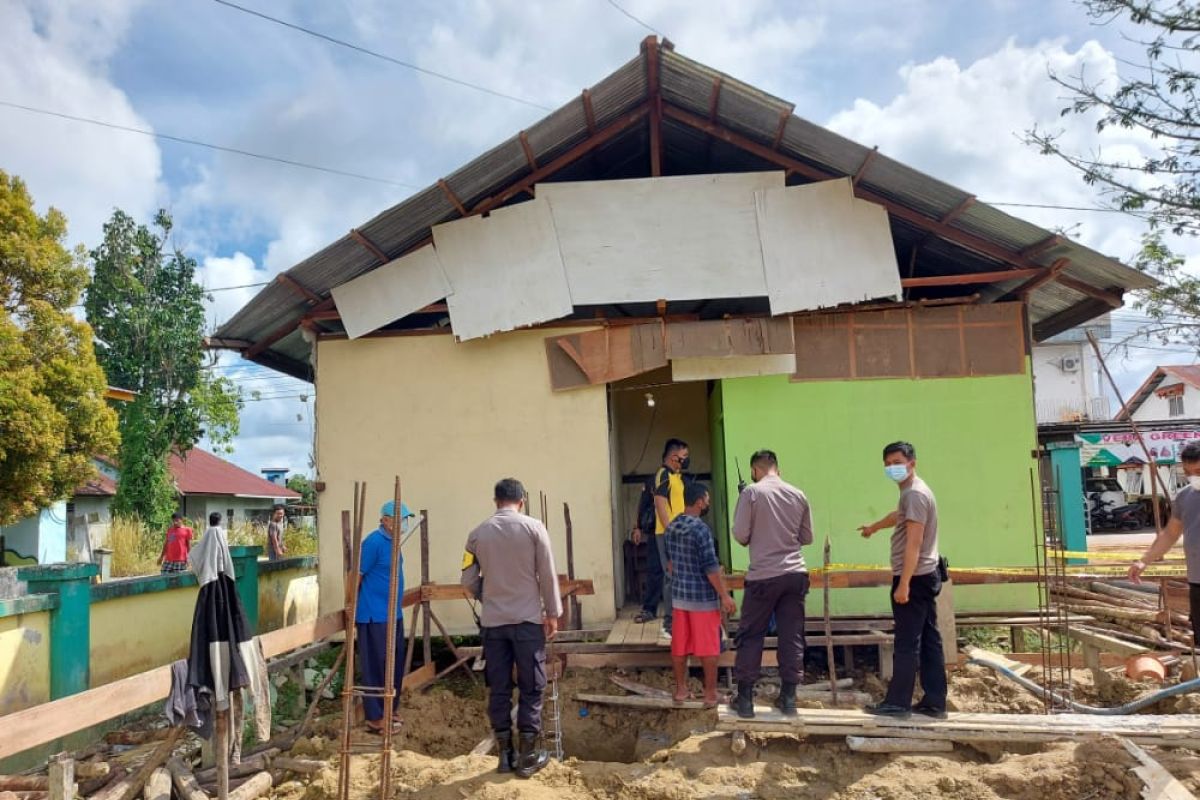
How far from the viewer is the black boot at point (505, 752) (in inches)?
203

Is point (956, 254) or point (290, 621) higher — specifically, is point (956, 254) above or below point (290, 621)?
above

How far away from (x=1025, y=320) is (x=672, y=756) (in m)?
6.19

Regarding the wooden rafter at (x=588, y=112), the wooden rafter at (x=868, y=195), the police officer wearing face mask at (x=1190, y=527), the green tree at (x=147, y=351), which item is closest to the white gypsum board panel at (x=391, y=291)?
the wooden rafter at (x=588, y=112)

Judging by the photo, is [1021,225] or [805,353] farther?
[805,353]

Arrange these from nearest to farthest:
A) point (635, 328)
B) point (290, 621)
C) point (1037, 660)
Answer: point (1037, 660) < point (635, 328) < point (290, 621)

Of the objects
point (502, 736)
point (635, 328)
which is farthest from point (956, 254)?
point (502, 736)

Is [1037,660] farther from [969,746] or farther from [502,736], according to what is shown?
[502,736]

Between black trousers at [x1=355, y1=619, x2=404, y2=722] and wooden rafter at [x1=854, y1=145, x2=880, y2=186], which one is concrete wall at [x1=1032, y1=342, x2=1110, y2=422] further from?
black trousers at [x1=355, y1=619, x2=404, y2=722]

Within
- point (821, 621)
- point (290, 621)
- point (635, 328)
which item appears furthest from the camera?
point (290, 621)

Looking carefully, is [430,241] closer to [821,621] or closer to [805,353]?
[805,353]

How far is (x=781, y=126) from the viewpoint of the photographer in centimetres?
792

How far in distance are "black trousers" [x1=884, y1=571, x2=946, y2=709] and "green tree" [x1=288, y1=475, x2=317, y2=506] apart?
3322cm

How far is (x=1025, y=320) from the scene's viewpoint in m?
8.78

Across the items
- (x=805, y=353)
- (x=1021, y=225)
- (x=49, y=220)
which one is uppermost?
(x=49, y=220)
